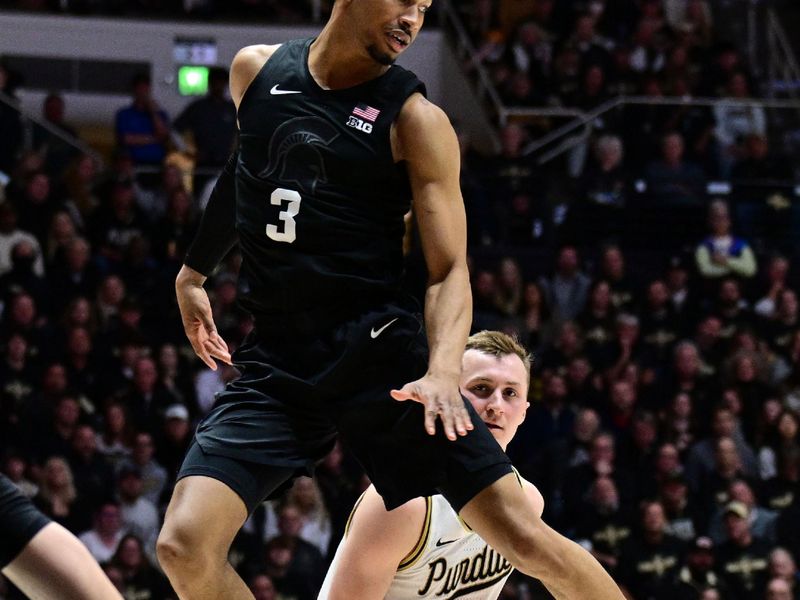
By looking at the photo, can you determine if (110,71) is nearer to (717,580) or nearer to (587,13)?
(587,13)

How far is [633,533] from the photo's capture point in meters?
11.2

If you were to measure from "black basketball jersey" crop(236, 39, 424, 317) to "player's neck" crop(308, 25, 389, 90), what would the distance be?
0.12 ft

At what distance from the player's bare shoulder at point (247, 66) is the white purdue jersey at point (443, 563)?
1437mm

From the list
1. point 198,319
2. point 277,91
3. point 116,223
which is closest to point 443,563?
point 198,319

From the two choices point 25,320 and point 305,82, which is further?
point 25,320

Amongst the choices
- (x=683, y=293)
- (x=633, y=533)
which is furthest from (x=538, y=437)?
(x=683, y=293)

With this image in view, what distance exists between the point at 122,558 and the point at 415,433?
6452 mm

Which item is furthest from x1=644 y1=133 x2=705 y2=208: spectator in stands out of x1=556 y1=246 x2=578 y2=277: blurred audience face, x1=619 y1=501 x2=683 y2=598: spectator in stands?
x1=619 y1=501 x2=683 y2=598: spectator in stands

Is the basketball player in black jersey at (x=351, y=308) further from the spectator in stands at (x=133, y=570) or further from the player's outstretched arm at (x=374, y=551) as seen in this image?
A: the spectator in stands at (x=133, y=570)

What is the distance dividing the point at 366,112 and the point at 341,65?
0.20m

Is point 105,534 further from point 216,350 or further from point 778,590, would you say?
point 216,350

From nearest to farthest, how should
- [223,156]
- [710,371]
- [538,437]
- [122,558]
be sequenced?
1. [122,558]
2. [538,437]
3. [710,371]
4. [223,156]

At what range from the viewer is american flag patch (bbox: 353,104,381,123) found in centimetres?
432

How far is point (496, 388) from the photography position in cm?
482
